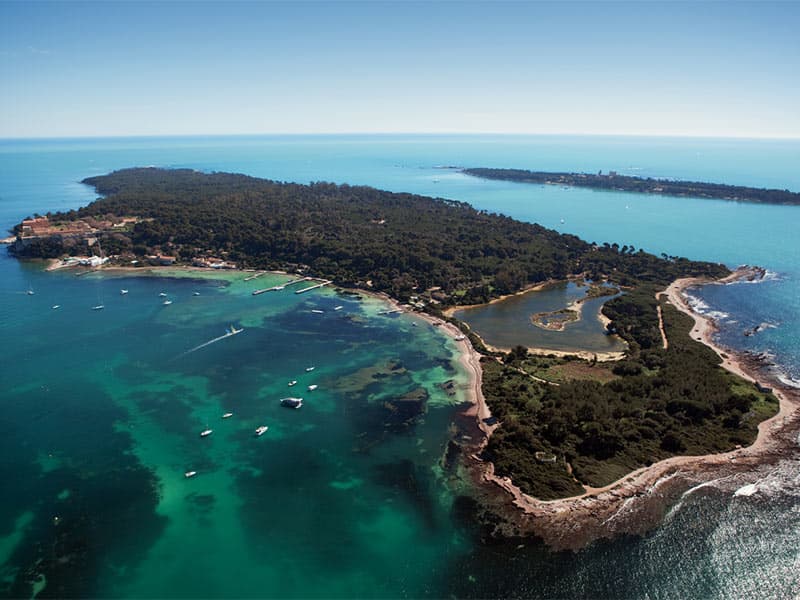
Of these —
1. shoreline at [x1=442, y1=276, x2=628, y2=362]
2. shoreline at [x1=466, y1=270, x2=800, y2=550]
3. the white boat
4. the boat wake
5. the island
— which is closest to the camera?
shoreline at [x1=466, y1=270, x2=800, y2=550]

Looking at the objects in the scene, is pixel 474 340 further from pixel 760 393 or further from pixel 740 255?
pixel 740 255

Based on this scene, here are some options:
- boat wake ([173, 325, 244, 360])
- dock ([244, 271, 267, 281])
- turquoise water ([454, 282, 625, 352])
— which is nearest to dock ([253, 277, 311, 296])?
dock ([244, 271, 267, 281])

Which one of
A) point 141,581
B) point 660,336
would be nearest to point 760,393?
point 660,336

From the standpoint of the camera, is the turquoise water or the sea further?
the turquoise water

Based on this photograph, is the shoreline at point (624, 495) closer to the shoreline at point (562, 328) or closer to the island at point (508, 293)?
the island at point (508, 293)

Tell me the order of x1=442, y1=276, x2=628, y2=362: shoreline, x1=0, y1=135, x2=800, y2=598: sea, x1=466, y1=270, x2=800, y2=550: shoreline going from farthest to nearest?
x1=442, y1=276, x2=628, y2=362: shoreline → x1=466, y1=270, x2=800, y2=550: shoreline → x1=0, y1=135, x2=800, y2=598: sea

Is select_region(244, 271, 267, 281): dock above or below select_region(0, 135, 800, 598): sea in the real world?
above

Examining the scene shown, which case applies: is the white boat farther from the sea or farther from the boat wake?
the boat wake
